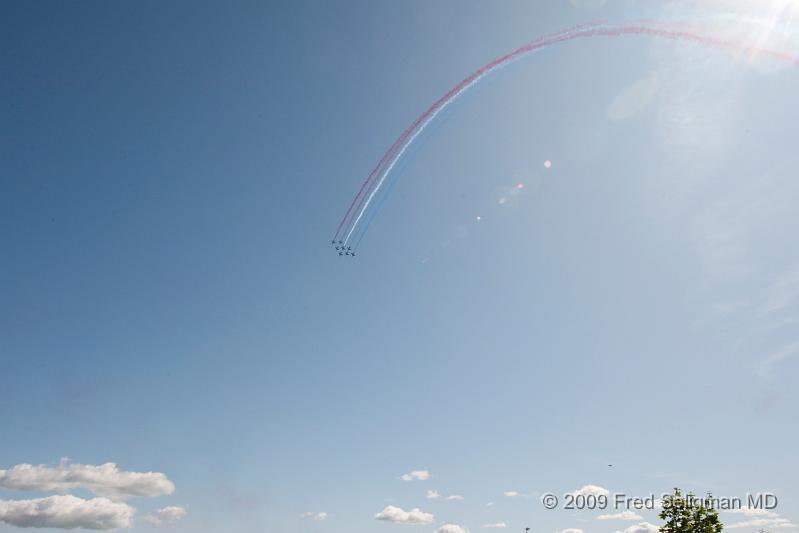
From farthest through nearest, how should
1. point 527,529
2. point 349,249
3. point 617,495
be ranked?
point 527,529 < point 617,495 < point 349,249

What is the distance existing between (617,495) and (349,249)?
5711 cm

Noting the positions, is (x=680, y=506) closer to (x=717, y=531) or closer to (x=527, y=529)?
(x=717, y=531)

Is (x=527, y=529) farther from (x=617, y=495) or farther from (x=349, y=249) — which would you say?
(x=349, y=249)

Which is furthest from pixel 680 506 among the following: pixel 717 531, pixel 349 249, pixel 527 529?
pixel 527 529

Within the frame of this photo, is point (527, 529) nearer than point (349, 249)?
No

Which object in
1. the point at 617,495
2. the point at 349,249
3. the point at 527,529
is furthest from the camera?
the point at 527,529

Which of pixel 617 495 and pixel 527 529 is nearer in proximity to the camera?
pixel 617 495

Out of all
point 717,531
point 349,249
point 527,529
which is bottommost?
point 527,529

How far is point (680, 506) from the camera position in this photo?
241 ft

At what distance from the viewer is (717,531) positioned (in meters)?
69.8

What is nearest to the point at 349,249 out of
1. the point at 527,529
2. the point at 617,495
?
the point at 617,495

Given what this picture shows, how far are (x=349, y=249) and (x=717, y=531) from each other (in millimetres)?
68254

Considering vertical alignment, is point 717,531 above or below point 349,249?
below

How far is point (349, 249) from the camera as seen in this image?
227 ft
